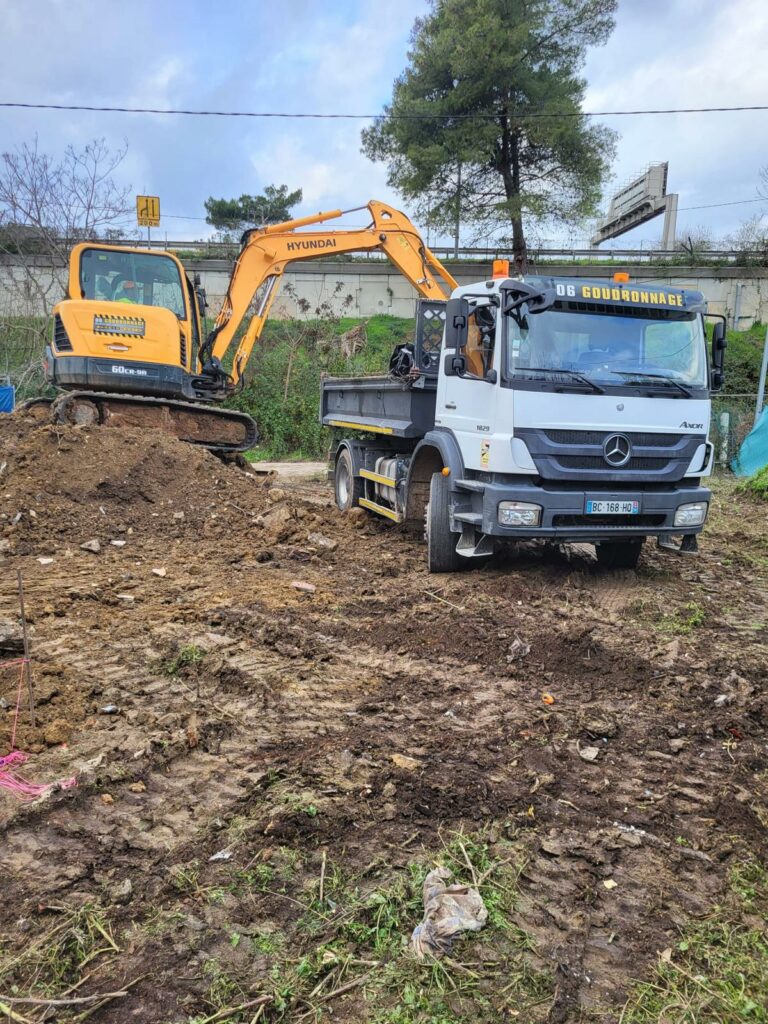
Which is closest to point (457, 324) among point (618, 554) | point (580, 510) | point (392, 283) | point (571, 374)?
point (571, 374)

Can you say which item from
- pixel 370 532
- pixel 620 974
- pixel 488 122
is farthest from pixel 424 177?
pixel 620 974

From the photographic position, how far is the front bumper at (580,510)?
6.48 meters

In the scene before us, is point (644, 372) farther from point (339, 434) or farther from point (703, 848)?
point (339, 434)

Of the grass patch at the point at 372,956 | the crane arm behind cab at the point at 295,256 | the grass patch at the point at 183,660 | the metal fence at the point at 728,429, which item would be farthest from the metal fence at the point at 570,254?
the grass patch at the point at 372,956

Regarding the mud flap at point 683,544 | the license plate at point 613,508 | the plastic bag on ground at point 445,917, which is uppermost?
the license plate at point 613,508

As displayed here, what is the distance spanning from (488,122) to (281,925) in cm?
2941

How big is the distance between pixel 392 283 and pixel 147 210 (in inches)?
376

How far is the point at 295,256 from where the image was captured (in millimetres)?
12219

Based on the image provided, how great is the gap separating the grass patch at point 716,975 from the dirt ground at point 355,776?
7cm

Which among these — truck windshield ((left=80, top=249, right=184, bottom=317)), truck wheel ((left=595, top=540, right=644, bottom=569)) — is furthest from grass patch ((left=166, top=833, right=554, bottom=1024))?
truck windshield ((left=80, top=249, right=184, bottom=317))

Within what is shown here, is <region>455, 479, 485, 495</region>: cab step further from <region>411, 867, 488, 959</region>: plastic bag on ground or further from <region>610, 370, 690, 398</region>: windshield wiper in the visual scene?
<region>411, 867, 488, 959</region>: plastic bag on ground

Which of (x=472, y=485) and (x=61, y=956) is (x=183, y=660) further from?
(x=472, y=485)

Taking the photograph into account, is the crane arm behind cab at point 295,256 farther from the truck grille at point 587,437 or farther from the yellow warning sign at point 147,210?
the yellow warning sign at point 147,210

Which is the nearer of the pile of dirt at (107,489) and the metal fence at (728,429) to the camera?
the pile of dirt at (107,489)
